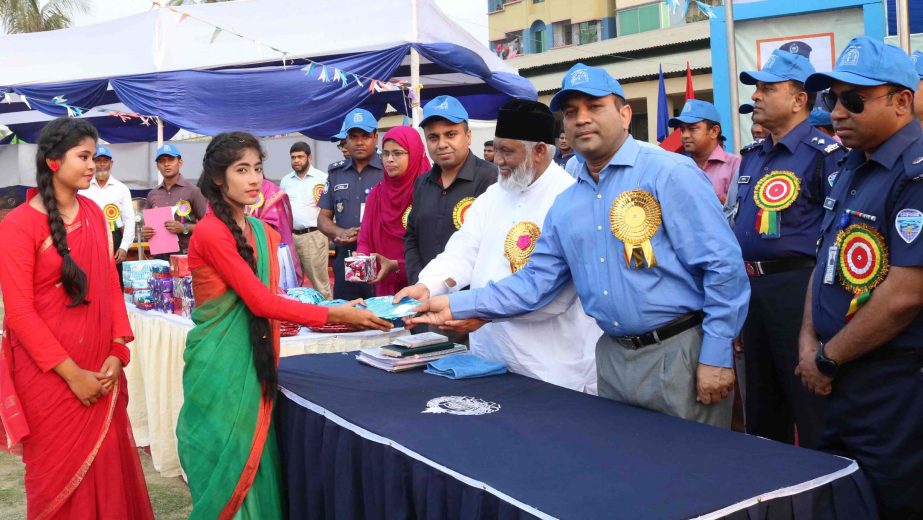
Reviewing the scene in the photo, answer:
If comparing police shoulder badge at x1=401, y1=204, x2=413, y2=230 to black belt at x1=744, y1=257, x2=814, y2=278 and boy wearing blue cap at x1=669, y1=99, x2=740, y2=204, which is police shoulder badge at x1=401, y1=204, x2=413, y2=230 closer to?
boy wearing blue cap at x1=669, y1=99, x2=740, y2=204

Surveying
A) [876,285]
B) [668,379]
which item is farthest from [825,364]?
[668,379]

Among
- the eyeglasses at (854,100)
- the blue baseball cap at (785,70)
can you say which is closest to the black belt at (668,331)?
the eyeglasses at (854,100)

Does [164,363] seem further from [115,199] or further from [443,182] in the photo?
[115,199]

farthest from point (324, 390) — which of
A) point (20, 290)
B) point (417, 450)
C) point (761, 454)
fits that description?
point (761, 454)

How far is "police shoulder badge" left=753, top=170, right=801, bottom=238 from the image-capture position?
3359mm

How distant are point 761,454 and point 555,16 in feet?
107

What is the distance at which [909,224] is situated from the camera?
6.72ft

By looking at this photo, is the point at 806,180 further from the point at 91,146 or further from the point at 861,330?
the point at 91,146

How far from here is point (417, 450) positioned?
2.03 m

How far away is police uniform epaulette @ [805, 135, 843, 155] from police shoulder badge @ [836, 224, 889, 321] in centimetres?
117

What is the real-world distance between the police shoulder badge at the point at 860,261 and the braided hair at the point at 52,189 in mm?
2637

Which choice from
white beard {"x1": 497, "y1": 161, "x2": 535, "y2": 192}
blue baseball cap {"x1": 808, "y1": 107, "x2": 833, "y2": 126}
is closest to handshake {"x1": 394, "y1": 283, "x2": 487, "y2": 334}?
white beard {"x1": 497, "y1": 161, "x2": 535, "y2": 192}

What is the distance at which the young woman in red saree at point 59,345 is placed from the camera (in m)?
2.98

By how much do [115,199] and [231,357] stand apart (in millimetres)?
5707
